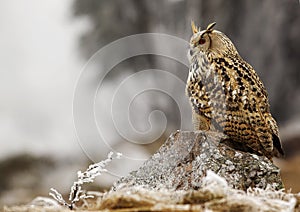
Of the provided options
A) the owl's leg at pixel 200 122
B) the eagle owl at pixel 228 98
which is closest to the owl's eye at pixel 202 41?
the eagle owl at pixel 228 98

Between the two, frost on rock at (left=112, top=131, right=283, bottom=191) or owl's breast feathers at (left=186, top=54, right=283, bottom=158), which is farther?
owl's breast feathers at (left=186, top=54, right=283, bottom=158)

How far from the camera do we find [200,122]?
0.93 m

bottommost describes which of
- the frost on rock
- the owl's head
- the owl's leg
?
the frost on rock

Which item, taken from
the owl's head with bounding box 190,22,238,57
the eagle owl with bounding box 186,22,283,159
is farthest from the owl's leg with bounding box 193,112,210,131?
the owl's head with bounding box 190,22,238,57

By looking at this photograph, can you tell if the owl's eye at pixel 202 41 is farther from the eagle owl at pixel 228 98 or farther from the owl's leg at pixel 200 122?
the owl's leg at pixel 200 122

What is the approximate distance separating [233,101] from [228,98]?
1 centimetres

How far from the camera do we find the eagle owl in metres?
0.86

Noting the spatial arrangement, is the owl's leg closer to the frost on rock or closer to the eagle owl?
the eagle owl

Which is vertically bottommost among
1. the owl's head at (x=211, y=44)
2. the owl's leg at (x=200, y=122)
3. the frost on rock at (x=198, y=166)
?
the frost on rock at (x=198, y=166)

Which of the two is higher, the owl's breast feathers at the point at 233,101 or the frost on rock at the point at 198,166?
the owl's breast feathers at the point at 233,101

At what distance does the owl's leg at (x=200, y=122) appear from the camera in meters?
Result: 0.93

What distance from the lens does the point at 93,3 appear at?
363 cm

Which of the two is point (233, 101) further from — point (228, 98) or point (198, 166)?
point (198, 166)

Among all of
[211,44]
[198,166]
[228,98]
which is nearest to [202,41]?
[211,44]
